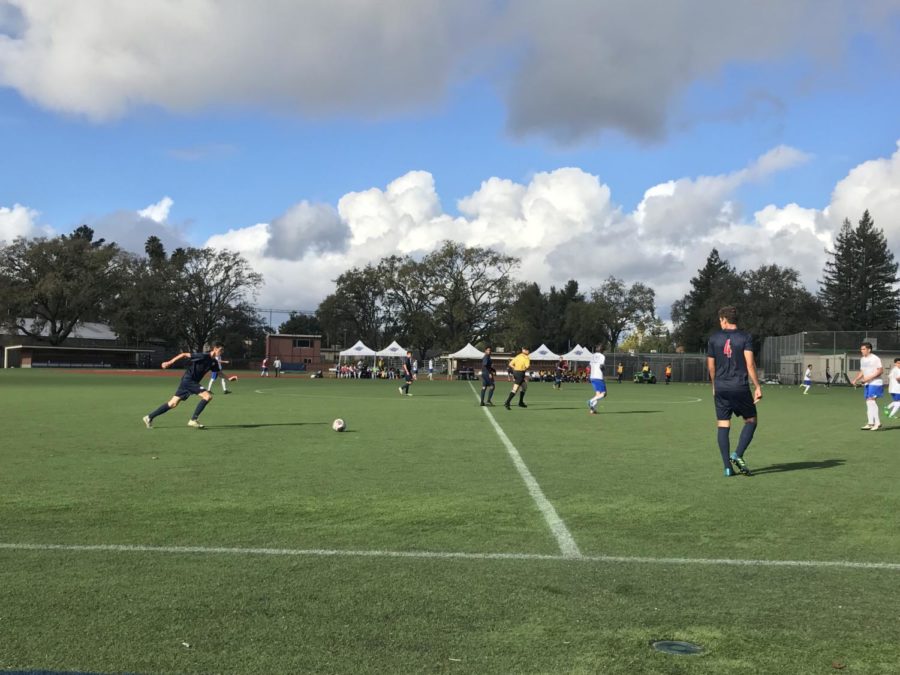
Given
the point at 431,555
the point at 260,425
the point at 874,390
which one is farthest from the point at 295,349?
the point at 431,555

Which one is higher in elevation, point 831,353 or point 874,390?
point 831,353

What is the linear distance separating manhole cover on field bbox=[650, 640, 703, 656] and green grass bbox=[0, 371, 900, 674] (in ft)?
0.21

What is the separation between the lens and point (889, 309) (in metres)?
84.9

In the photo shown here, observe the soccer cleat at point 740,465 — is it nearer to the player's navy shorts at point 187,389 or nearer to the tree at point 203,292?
the player's navy shorts at point 187,389

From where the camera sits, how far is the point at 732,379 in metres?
8.69

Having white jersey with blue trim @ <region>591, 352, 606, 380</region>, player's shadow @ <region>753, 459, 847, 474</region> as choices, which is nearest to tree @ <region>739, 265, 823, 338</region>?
white jersey with blue trim @ <region>591, 352, 606, 380</region>

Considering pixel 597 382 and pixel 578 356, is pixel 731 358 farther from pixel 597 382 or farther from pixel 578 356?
pixel 578 356

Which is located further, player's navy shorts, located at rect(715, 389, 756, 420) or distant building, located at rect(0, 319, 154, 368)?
distant building, located at rect(0, 319, 154, 368)

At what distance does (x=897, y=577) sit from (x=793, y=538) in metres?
1.03

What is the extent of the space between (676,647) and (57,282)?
3430 inches

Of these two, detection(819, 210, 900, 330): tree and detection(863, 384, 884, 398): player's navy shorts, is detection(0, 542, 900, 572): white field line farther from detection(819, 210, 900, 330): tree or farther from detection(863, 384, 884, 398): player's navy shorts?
detection(819, 210, 900, 330): tree

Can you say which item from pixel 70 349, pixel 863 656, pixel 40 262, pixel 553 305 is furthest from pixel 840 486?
pixel 553 305

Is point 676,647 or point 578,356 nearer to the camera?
point 676,647

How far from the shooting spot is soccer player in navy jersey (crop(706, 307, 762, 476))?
8.64 metres
